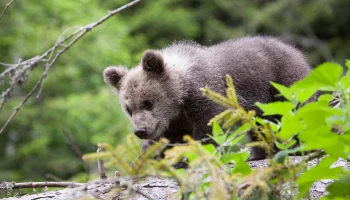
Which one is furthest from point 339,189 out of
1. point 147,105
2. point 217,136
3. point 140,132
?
point 147,105

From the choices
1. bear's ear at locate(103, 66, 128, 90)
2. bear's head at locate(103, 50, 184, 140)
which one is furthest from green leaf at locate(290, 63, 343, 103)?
bear's ear at locate(103, 66, 128, 90)

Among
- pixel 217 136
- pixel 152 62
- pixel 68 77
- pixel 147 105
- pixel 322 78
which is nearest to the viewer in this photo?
pixel 322 78

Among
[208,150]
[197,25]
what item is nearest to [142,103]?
[208,150]

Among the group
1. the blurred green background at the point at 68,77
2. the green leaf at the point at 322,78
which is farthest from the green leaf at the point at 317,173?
the blurred green background at the point at 68,77

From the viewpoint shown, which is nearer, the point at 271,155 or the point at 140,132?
the point at 271,155

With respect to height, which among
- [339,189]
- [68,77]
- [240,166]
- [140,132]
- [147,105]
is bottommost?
[339,189]

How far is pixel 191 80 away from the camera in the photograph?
18.1 feet

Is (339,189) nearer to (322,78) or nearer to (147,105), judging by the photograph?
(322,78)

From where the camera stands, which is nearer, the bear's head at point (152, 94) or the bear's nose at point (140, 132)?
the bear's nose at point (140, 132)

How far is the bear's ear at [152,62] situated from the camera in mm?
5477

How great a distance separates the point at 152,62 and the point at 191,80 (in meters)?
0.35

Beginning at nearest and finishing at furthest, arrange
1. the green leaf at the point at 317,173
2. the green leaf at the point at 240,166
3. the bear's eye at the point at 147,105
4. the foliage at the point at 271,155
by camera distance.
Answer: the foliage at the point at 271,155 → the green leaf at the point at 317,173 → the green leaf at the point at 240,166 → the bear's eye at the point at 147,105

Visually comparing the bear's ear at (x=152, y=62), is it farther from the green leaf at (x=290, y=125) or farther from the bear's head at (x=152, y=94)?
the green leaf at (x=290, y=125)

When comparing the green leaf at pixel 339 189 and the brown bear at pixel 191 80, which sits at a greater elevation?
the brown bear at pixel 191 80
